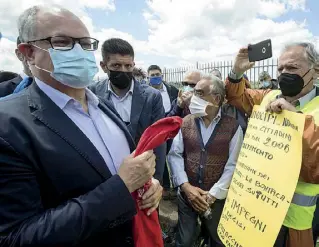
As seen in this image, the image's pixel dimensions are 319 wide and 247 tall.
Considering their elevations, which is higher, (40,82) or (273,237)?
(40,82)

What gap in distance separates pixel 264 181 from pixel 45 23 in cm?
149

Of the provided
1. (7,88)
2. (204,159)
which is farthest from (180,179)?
(7,88)

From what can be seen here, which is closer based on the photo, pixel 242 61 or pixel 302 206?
pixel 302 206

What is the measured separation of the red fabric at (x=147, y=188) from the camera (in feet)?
4.01

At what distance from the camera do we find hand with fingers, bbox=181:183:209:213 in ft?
7.82

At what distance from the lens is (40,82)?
1.23 metres

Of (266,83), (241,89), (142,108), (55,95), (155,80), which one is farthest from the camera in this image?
(266,83)

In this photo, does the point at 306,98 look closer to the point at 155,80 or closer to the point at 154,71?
the point at 155,80

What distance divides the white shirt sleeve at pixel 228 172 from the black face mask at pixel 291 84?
76 centimetres

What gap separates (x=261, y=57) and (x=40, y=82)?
60.2 inches

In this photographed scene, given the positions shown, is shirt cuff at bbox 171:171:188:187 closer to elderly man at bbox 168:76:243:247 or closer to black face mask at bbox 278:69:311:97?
elderly man at bbox 168:76:243:247

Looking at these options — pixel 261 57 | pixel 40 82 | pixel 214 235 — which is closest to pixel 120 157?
pixel 40 82

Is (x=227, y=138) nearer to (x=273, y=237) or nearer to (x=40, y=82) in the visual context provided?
(x=273, y=237)

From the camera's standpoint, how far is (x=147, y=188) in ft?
4.21
